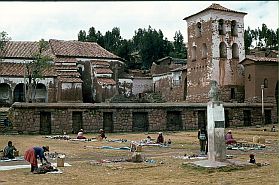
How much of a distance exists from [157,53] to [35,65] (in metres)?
40.7

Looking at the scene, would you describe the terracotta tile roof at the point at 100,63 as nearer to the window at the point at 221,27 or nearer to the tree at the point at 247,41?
the window at the point at 221,27

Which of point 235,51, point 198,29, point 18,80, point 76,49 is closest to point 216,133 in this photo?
point 18,80

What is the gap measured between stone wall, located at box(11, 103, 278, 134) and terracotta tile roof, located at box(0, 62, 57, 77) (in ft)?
47.6

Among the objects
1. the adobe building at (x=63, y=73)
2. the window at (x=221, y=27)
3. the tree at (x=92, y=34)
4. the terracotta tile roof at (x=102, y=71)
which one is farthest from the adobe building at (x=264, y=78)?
the tree at (x=92, y=34)

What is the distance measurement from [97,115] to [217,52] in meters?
18.2

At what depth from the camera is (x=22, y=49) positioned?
45.2 metres

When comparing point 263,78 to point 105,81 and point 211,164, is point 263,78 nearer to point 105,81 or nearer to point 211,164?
point 105,81

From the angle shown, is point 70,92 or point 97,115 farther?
point 70,92

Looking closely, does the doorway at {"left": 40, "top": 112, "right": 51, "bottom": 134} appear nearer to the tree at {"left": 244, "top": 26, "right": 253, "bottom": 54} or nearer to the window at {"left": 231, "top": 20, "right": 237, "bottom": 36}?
the window at {"left": 231, "top": 20, "right": 237, "bottom": 36}

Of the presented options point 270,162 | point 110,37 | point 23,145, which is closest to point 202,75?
point 23,145

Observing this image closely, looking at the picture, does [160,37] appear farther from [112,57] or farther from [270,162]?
[270,162]

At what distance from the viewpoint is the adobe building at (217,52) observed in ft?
138

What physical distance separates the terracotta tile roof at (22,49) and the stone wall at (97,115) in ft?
56.9

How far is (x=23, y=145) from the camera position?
20203mm
